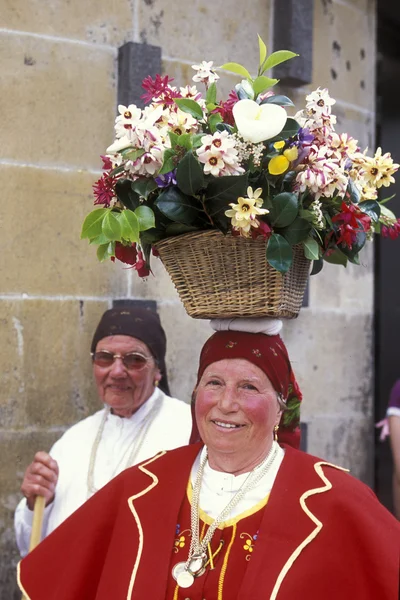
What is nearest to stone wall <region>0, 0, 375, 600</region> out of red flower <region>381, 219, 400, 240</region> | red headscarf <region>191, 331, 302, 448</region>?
red flower <region>381, 219, 400, 240</region>

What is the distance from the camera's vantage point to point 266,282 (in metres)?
2.83

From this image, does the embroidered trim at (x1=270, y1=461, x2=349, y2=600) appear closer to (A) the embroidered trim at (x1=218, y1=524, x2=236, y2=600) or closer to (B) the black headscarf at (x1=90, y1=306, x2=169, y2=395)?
(A) the embroidered trim at (x1=218, y1=524, x2=236, y2=600)

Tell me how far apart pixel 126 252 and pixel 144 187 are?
29 centimetres

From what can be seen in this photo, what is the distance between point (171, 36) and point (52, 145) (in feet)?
3.46

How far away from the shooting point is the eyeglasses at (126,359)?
4328 millimetres

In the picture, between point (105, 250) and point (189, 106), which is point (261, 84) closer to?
point (189, 106)

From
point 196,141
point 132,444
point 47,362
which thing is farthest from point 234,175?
point 47,362

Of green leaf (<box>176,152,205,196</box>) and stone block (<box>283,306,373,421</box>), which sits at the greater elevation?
green leaf (<box>176,152,205,196</box>)

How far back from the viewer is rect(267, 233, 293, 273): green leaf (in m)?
2.71

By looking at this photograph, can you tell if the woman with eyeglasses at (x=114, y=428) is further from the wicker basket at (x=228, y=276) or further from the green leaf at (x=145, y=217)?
the green leaf at (x=145, y=217)

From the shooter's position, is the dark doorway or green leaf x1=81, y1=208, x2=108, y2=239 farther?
the dark doorway

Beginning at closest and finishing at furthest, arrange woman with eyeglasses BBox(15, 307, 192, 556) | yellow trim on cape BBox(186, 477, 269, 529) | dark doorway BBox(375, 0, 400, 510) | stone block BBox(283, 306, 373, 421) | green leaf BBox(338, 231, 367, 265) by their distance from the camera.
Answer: yellow trim on cape BBox(186, 477, 269, 529) → green leaf BBox(338, 231, 367, 265) → woman with eyeglasses BBox(15, 307, 192, 556) → stone block BBox(283, 306, 373, 421) → dark doorway BBox(375, 0, 400, 510)

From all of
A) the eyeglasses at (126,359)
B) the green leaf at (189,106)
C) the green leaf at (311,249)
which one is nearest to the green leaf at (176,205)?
the green leaf at (189,106)

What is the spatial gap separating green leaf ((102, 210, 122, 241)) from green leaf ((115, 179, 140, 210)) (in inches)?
4.3
